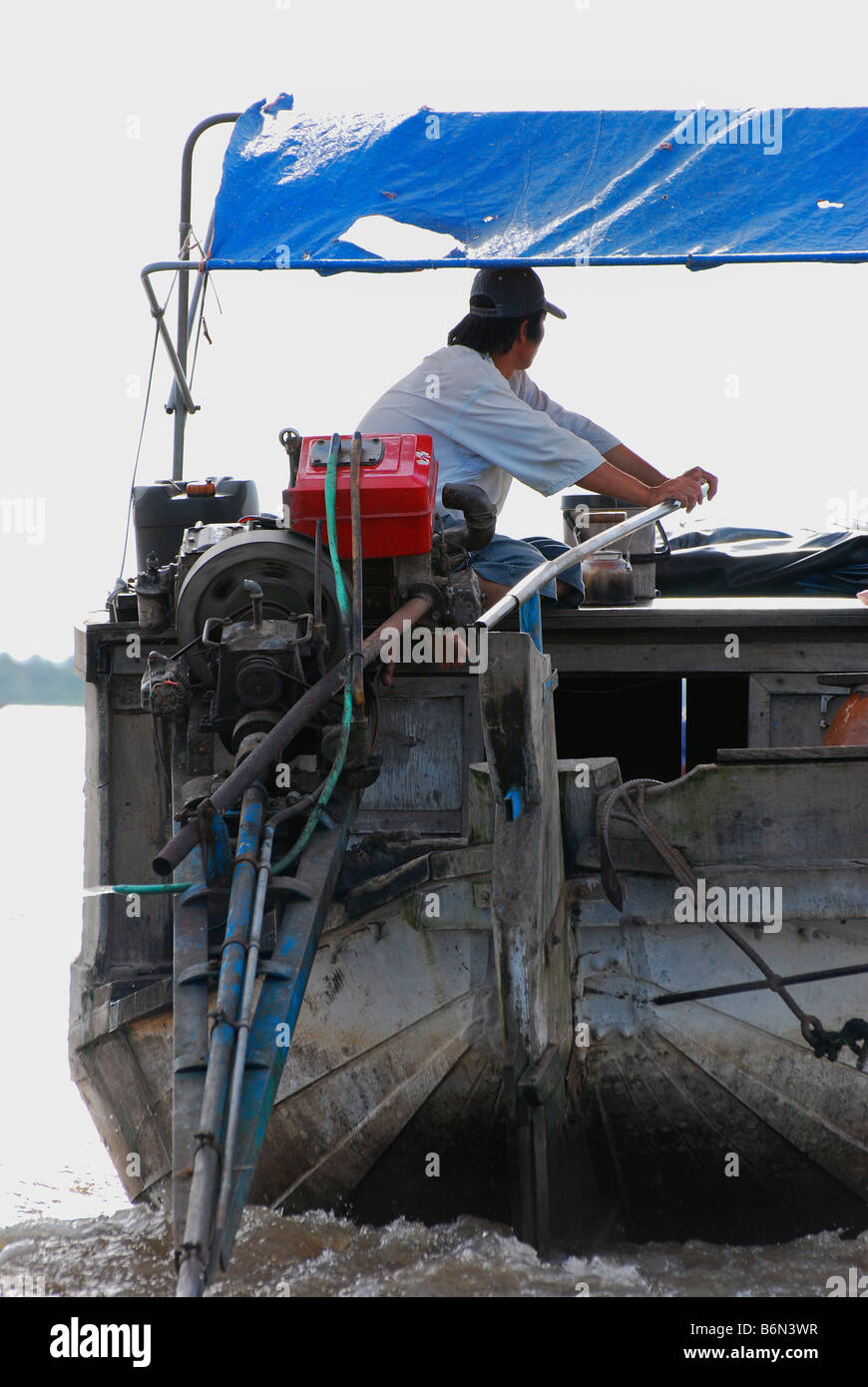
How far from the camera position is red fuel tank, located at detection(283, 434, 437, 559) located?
4348mm

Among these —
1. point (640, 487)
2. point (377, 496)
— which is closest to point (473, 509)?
point (640, 487)

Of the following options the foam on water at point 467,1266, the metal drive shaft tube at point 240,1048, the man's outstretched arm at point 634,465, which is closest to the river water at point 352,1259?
the foam on water at point 467,1266

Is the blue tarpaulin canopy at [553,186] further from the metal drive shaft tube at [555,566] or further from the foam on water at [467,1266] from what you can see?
the foam on water at [467,1266]

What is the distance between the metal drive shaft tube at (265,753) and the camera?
12.1 ft

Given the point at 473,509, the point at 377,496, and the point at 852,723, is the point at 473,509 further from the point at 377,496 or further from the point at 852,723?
the point at 852,723

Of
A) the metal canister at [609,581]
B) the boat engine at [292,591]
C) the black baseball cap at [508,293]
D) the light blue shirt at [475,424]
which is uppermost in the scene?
the black baseball cap at [508,293]

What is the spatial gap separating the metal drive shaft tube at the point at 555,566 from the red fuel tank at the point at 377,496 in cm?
35

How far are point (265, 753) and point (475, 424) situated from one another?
2183 mm

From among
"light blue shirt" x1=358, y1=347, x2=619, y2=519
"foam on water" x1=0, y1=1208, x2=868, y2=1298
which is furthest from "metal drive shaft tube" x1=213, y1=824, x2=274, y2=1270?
"light blue shirt" x1=358, y1=347, x2=619, y2=519

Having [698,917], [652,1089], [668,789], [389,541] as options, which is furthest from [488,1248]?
[389,541]

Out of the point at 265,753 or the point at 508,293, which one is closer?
the point at 265,753

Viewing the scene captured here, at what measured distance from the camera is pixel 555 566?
4707mm

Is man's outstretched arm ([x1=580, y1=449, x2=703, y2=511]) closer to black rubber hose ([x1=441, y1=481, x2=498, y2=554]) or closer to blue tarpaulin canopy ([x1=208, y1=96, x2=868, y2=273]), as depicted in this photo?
black rubber hose ([x1=441, y1=481, x2=498, y2=554])

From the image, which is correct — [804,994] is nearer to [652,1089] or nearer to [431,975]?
[652,1089]
